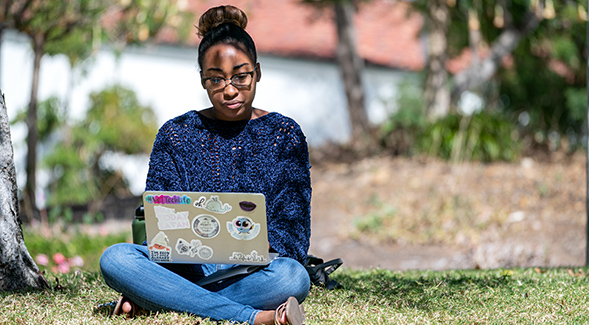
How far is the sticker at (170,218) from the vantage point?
2877mm

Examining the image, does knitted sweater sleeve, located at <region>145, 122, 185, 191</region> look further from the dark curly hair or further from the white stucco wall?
the white stucco wall

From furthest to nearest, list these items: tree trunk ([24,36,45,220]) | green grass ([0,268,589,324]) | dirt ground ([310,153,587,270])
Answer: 1. tree trunk ([24,36,45,220])
2. dirt ground ([310,153,587,270])
3. green grass ([0,268,589,324])

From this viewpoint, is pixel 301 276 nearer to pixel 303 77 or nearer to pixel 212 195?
pixel 212 195

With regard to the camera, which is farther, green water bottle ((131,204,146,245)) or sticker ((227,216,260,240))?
green water bottle ((131,204,146,245))

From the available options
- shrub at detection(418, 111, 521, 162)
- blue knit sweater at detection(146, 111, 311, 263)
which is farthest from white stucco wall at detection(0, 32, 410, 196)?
blue knit sweater at detection(146, 111, 311, 263)

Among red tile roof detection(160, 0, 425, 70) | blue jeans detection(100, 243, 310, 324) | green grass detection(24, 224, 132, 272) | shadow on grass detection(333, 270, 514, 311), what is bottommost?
green grass detection(24, 224, 132, 272)

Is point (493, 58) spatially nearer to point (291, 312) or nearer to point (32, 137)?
point (32, 137)

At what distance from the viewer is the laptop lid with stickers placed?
2832 millimetres

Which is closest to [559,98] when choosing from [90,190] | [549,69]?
[549,69]

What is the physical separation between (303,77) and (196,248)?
12.2 m

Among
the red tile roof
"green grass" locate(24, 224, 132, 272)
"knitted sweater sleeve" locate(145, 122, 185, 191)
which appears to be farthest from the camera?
the red tile roof

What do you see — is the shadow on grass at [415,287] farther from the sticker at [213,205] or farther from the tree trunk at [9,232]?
the tree trunk at [9,232]

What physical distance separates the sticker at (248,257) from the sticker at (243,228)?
0.29 ft

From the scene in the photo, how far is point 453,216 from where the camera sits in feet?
26.4
